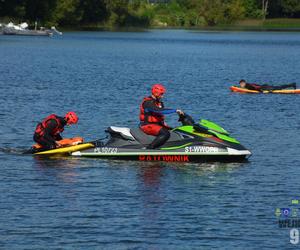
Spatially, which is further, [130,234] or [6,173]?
[6,173]

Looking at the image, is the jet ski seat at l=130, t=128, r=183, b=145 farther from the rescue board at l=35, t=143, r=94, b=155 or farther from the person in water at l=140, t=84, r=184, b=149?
the rescue board at l=35, t=143, r=94, b=155

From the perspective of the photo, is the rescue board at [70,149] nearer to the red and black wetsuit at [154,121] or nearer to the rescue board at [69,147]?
the rescue board at [69,147]

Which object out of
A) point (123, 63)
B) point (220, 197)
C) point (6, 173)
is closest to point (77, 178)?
point (6, 173)

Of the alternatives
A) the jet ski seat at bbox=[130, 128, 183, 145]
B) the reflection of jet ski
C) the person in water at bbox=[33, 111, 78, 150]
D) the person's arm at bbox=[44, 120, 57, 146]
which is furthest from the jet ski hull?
the person's arm at bbox=[44, 120, 57, 146]

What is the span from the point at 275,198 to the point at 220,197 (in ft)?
4.18

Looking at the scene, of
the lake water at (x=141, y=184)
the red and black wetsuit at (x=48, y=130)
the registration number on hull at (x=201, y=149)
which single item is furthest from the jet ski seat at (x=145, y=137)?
the red and black wetsuit at (x=48, y=130)

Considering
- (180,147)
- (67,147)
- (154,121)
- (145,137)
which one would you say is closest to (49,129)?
(67,147)

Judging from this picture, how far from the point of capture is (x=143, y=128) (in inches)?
1035

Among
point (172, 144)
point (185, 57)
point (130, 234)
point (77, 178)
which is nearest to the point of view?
point (130, 234)

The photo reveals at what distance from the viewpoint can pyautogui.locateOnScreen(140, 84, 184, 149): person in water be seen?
84.9ft

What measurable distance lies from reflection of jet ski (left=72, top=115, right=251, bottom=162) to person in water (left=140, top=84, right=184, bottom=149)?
197 mm

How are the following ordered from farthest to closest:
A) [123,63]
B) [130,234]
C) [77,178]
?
[123,63] < [77,178] < [130,234]

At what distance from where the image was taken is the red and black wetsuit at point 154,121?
25891 millimetres

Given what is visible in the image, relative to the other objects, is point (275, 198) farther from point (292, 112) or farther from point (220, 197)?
point (292, 112)
